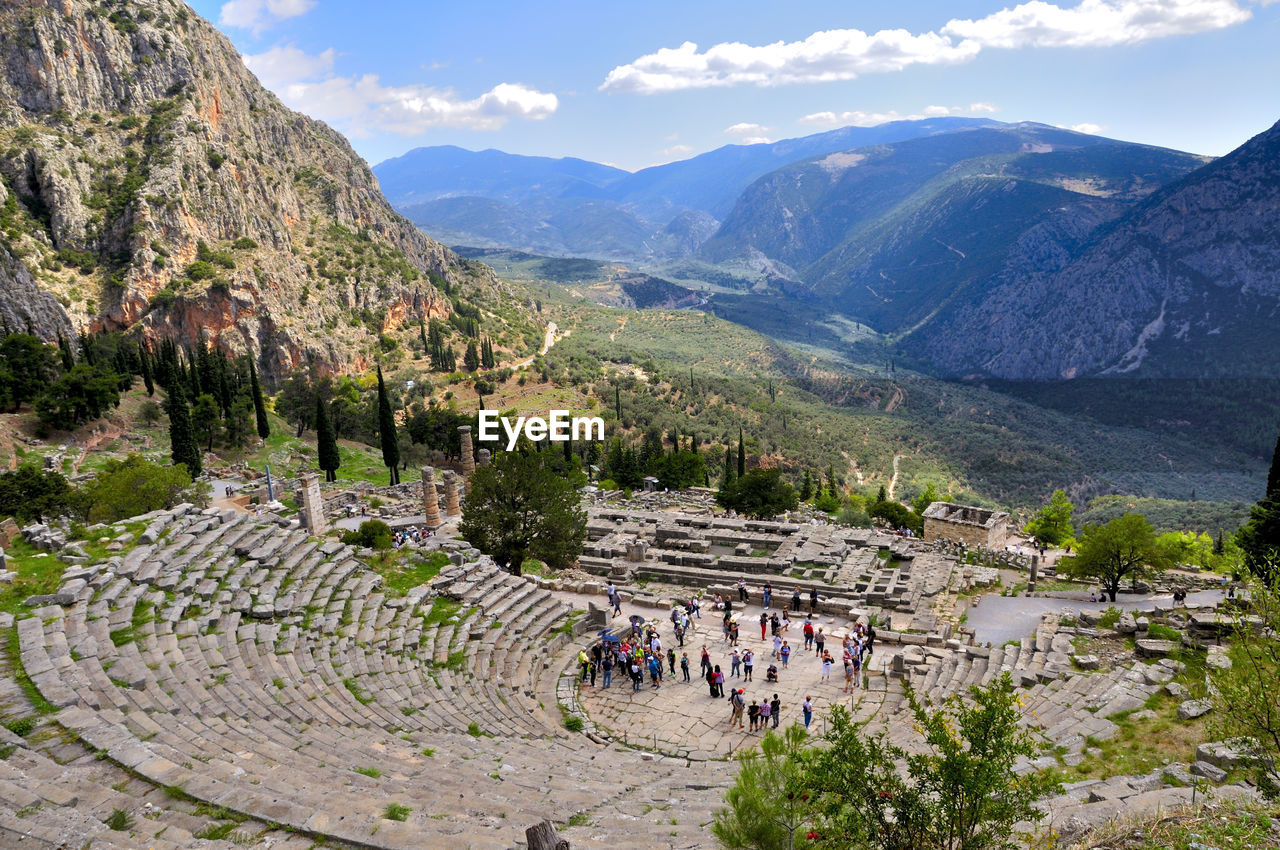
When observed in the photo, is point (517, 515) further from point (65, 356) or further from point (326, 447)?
point (65, 356)

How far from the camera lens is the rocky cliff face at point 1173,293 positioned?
148 metres

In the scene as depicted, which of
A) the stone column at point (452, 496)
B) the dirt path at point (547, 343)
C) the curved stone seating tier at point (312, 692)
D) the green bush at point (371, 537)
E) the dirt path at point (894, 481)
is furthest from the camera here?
the dirt path at point (547, 343)

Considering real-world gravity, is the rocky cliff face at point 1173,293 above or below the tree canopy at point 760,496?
above

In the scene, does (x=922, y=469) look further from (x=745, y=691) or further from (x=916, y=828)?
(x=916, y=828)

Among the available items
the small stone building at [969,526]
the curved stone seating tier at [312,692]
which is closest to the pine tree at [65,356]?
the curved stone seating tier at [312,692]

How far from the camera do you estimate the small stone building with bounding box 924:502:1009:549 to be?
1810 inches

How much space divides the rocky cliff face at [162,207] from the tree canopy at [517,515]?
6237 centimetres

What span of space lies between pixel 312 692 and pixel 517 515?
48.2ft

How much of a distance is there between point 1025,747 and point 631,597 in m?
21.7

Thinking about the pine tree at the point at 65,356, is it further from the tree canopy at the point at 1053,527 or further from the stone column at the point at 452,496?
the tree canopy at the point at 1053,527

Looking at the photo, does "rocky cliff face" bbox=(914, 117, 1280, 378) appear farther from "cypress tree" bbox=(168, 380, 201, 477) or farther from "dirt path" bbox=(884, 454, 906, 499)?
"cypress tree" bbox=(168, 380, 201, 477)

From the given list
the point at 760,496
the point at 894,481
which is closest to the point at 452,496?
the point at 760,496

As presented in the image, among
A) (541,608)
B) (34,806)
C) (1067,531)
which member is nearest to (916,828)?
(34,806)

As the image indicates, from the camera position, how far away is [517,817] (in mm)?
10430
